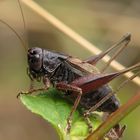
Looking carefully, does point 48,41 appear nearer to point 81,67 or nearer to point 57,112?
point 81,67

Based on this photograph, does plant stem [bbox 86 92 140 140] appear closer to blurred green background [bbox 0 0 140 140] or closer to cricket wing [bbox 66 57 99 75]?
cricket wing [bbox 66 57 99 75]

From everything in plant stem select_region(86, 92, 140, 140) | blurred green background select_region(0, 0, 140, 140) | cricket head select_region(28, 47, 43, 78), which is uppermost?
plant stem select_region(86, 92, 140, 140)

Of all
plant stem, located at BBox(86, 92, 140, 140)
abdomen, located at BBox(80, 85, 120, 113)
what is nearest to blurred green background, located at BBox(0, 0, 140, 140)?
abdomen, located at BBox(80, 85, 120, 113)

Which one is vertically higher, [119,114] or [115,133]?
[119,114]

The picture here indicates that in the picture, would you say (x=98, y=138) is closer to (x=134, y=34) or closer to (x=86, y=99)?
(x=86, y=99)

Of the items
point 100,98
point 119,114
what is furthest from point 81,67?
point 119,114

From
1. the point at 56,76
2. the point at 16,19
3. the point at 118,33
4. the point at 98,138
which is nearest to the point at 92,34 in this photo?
the point at 118,33
